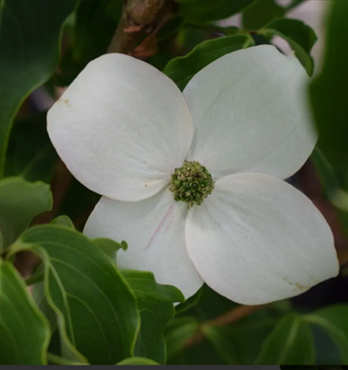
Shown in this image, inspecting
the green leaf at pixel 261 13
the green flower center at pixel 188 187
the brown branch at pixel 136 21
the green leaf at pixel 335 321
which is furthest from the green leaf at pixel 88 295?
the green leaf at pixel 261 13

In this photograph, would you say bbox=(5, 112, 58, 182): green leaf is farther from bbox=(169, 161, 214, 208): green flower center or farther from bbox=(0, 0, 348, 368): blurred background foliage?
bbox=(169, 161, 214, 208): green flower center

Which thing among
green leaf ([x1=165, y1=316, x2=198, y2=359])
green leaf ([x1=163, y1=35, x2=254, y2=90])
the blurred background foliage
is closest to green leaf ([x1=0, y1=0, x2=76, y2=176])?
the blurred background foliage

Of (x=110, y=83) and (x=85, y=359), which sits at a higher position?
(x=110, y=83)

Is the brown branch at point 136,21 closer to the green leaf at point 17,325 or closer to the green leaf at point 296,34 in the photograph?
the green leaf at point 296,34

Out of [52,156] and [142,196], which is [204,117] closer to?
[142,196]

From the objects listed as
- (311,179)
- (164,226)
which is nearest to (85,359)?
(164,226)

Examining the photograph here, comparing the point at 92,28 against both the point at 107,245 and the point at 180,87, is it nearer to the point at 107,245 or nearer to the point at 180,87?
the point at 180,87

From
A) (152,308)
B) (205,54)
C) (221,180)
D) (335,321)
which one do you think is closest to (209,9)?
(205,54)
